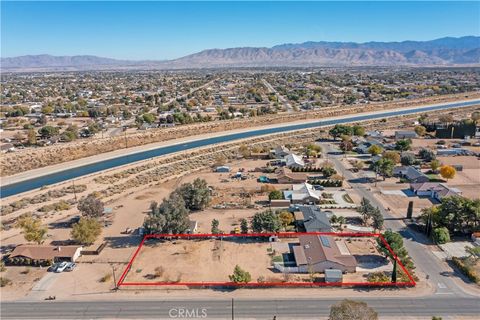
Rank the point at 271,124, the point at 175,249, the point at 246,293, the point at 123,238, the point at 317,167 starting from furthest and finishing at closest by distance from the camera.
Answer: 1. the point at 271,124
2. the point at 317,167
3. the point at 123,238
4. the point at 175,249
5. the point at 246,293

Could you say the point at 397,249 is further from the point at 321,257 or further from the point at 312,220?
the point at 312,220

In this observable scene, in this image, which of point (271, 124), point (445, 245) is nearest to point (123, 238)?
point (445, 245)

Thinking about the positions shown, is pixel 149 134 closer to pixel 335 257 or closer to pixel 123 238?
pixel 123 238

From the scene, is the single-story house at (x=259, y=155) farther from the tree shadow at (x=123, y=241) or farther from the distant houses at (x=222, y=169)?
the tree shadow at (x=123, y=241)

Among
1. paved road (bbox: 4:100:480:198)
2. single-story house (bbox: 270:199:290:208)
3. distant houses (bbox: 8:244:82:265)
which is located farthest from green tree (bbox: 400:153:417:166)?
distant houses (bbox: 8:244:82:265)

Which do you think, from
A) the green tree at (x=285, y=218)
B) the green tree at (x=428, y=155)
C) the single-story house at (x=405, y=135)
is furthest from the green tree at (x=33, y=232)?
the single-story house at (x=405, y=135)

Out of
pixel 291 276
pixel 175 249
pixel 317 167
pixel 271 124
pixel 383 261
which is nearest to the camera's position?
pixel 291 276

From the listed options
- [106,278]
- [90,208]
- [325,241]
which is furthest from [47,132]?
[325,241]

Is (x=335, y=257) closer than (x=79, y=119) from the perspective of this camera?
Yes
